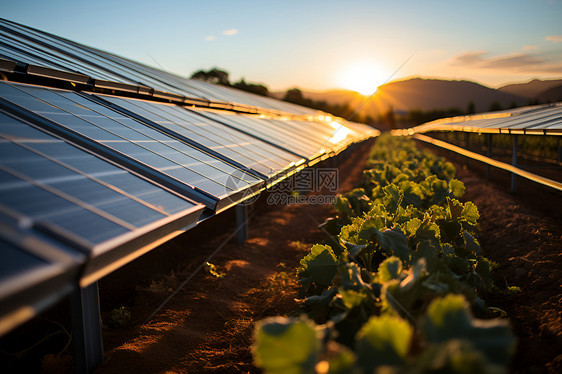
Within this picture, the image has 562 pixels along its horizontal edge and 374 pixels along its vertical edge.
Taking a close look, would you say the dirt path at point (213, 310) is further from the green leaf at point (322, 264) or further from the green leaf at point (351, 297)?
the green leaf at point (351, 297)

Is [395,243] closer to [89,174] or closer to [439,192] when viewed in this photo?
[89,174]

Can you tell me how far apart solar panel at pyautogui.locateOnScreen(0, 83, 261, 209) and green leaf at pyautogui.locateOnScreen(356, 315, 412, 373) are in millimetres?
2522

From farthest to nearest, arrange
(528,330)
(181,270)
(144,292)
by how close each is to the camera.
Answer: (181,270), (144,292), (528,330)

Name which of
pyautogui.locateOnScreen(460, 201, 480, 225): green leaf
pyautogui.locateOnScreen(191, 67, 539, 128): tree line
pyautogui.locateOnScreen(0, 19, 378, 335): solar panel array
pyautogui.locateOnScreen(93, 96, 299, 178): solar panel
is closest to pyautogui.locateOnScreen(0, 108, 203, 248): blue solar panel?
pyautogui.locateOnScreen(0, 19, 378, 335): solar panel array

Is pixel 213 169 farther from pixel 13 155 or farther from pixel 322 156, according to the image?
pixel 322 156

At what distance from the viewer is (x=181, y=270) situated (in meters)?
6.82

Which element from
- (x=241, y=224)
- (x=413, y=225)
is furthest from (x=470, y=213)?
(x=241, y=224)

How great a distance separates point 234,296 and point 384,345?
4.46 meters

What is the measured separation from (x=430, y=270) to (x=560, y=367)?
125cm

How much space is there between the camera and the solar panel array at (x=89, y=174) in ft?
6.50

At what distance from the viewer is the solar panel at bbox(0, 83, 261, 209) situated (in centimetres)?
412

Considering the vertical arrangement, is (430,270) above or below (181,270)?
above

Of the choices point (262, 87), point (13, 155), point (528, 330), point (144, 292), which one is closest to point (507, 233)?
point (528, 330)

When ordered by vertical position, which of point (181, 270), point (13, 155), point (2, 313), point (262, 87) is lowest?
point (181, 270)
